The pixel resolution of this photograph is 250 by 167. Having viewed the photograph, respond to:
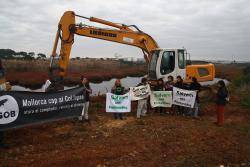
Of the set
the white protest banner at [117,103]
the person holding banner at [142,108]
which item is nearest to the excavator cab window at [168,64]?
the person holding banner at [142,108]

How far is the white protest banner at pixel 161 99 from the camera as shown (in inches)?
573

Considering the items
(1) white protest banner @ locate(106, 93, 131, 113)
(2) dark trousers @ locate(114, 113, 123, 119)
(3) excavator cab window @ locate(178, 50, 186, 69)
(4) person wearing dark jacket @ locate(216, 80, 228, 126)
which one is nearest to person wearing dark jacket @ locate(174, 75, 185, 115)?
(3) excavator cab window @ locate(178, 50, 186, 69)

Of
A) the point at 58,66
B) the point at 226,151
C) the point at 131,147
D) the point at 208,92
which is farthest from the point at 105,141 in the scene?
the point at 208,92

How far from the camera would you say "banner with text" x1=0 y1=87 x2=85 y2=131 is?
9.44m

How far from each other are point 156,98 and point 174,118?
1.28 metres

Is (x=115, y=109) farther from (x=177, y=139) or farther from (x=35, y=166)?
(x=35, y=166)

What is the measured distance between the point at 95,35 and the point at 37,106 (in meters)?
6.97

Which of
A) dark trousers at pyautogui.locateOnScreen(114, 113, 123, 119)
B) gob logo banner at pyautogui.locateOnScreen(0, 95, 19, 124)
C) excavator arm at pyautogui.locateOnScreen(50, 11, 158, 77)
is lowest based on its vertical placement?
dark trousers at pyautogui.locateOnScreen(114, 113, 123, 119)

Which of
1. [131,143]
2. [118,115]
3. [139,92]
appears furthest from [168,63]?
[131,143]

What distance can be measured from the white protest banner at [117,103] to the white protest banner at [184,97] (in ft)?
8.02

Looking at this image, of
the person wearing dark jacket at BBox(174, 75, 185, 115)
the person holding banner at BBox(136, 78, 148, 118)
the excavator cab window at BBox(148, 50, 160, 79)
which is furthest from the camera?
the excavator cab window at BBox(148, 50, 160, 79)

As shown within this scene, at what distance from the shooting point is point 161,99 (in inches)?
577

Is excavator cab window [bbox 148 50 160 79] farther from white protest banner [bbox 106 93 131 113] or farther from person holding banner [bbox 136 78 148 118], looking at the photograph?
white protest banner [bbox 106 93 131 113]

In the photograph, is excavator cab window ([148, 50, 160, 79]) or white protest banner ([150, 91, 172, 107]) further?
excavator cab window ([148, 50, 160, 79])
